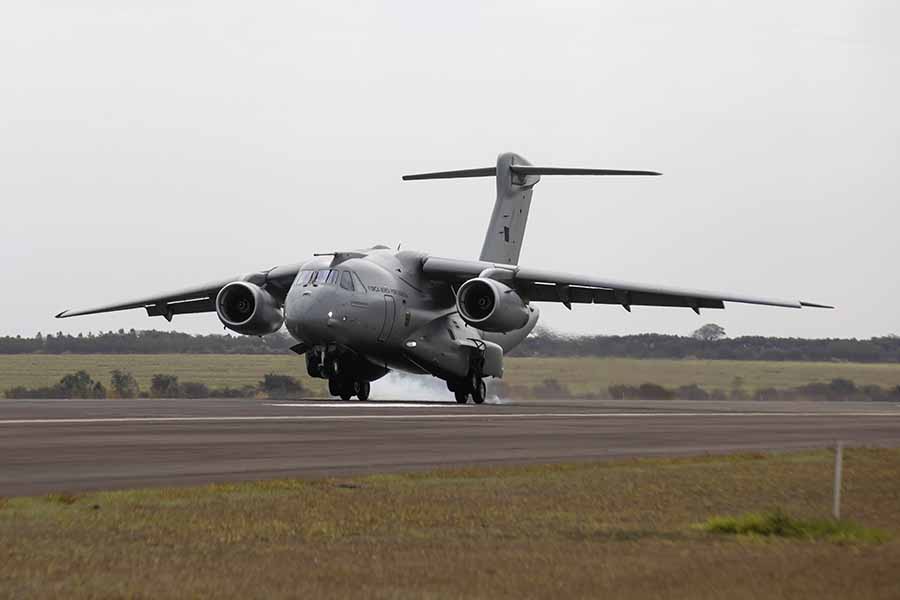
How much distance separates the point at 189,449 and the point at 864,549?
367 inches

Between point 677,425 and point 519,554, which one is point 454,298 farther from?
point 519,554

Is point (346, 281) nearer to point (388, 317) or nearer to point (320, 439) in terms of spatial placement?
point (388, 317)

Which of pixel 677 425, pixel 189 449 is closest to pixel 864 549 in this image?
pixel 189 449

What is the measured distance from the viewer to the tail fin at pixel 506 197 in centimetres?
4506

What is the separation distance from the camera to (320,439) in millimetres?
19109

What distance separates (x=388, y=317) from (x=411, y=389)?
25.6ft

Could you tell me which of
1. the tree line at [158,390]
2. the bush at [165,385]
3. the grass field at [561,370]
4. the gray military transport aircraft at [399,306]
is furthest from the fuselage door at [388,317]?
the bush at [165,385]

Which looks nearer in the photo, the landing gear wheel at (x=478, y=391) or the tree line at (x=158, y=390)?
the landing gear wheel at (x=478, y=391)

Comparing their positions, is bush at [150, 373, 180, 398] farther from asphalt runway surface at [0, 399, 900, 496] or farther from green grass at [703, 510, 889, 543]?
green grass at [703, 510, 889, 543]

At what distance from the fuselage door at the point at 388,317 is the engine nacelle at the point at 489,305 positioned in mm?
1704

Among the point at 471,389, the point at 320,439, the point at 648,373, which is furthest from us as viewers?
the point at 648,373

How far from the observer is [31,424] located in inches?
848

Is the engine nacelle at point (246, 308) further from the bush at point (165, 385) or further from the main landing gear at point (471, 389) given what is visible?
the bush at point (165, 385)

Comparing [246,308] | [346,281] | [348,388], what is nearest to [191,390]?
[246,308]
